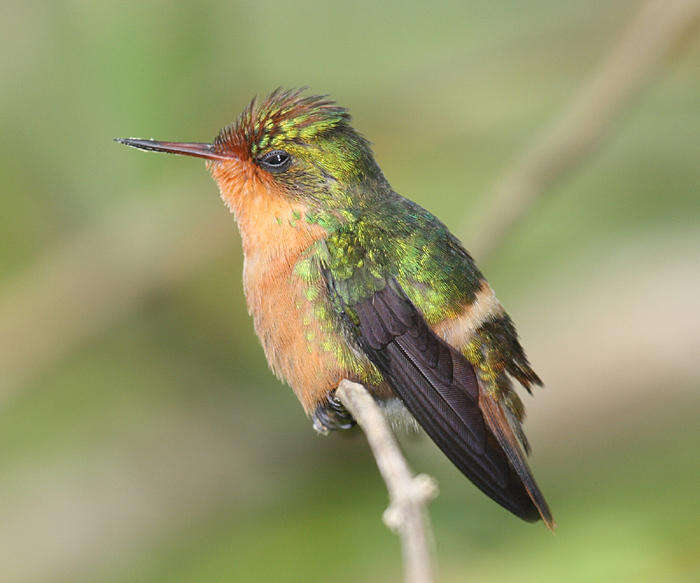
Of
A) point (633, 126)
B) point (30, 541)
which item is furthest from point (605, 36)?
point (30, 541)

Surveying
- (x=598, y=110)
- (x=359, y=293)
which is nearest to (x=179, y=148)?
(x=359, y=293)

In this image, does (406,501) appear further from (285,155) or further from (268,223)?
(285,155)

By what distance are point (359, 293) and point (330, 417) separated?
1.22 feet

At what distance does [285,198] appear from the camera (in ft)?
7.37

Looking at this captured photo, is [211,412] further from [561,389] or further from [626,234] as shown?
[626,234]

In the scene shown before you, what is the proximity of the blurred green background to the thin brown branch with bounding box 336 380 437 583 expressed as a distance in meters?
1.76

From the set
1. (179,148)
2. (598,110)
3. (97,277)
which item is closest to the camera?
(179,148)

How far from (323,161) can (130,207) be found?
2.23 m

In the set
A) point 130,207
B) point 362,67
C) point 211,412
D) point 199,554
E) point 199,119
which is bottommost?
point 199,554

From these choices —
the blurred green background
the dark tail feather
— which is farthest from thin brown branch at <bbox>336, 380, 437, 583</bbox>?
the blurred green background

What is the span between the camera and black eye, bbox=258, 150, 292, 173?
2.27 metres

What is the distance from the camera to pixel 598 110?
9.63ft

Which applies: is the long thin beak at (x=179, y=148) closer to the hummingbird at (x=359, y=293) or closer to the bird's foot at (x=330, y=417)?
the hummingbird at (x=359, y=293)

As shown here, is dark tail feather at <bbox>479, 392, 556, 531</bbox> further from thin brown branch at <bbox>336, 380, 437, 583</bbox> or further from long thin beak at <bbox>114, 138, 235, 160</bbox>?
long thin beak at <bbox>114, 138, 235, 160</bbox>
